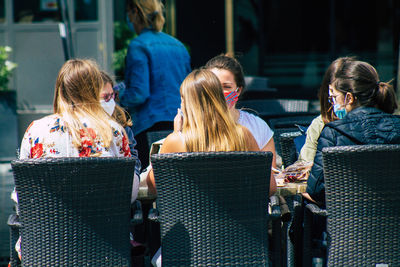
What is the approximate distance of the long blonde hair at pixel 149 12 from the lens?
4320mm

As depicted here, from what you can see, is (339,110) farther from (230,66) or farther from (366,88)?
(230,66)

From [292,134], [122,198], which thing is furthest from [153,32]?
[122,198]

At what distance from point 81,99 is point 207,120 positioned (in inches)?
25.1

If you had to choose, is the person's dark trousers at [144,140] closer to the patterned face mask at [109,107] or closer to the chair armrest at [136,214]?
the patterned face mask at [109,107]

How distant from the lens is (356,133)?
2.86 metres

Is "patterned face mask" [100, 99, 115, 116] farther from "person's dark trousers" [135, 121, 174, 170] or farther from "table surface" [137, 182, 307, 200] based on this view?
"person's dark trousers" [135, 121, 174, 170]

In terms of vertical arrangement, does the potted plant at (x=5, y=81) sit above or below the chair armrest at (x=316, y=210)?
above

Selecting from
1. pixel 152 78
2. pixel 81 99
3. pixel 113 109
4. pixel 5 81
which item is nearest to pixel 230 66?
pixel 113 109

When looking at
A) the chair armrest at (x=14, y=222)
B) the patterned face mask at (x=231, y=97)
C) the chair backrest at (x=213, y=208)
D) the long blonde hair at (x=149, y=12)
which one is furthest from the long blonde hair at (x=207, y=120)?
the long blonde hair at (x=149, y=12)

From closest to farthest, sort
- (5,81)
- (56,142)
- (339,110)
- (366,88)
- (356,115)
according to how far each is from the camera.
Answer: (56,142)
(356,115)
(366,88)
(339,110)
(5,81)

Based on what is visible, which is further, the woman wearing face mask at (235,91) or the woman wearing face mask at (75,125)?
the woman wearing face mask at (235,91)

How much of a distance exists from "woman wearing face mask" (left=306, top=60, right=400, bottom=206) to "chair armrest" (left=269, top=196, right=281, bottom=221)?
19 centimetres

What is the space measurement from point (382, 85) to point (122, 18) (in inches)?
215

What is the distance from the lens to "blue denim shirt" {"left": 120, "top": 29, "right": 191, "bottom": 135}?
433cm
